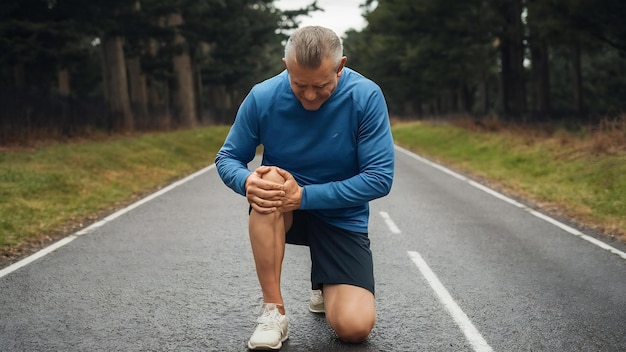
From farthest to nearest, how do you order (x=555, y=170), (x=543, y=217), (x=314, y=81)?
(x=555, y=170) → (x=543, y=217) → (x=314, y=81)

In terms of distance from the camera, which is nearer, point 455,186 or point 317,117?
point 317,117

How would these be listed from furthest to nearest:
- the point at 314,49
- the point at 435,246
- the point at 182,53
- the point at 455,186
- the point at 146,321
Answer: the point at 182,53, the point at 455,186, the point at 435,246, the point at 146,321, the point at 314,49

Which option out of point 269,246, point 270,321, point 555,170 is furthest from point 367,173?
point 555,170

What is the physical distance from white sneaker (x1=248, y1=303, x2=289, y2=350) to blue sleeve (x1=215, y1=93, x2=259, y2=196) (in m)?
0.77

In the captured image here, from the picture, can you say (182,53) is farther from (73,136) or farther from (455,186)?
(455,186)

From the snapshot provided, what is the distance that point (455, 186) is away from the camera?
558 inches

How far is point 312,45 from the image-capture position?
346 centimetres

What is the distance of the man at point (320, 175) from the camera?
3730mm

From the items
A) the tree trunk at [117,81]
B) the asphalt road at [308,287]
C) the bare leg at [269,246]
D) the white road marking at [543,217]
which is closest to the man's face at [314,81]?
the bare leg at [269,246]

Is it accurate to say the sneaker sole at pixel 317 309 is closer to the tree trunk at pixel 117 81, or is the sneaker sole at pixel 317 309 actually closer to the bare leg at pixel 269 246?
the bare leg at pixel 269 246

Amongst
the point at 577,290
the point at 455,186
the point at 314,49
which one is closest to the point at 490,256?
the point at 577,290

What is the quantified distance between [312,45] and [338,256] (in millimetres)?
1330

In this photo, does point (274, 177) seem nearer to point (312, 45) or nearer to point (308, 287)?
point (312, 45)

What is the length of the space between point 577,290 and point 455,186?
863 centimetres
